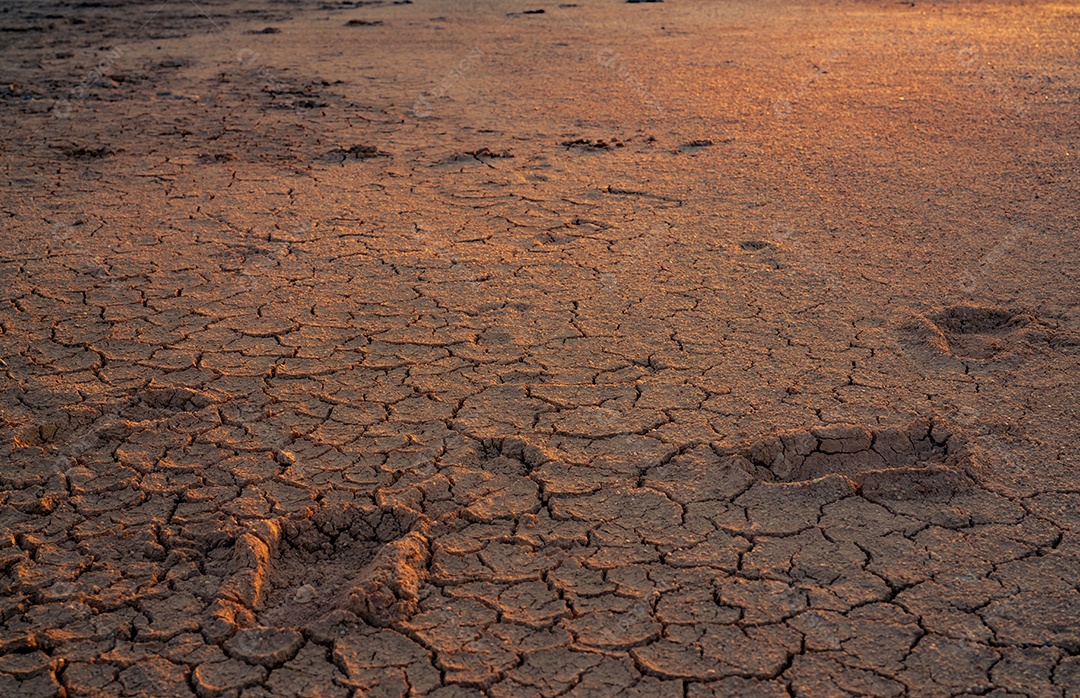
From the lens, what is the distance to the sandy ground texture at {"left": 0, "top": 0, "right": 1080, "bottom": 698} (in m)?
2.39

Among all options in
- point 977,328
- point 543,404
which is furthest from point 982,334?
point 543,404

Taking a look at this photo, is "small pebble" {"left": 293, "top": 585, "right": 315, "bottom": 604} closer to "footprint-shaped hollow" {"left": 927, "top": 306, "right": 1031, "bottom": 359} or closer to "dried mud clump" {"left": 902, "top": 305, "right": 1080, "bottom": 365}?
"dried mud clump" {"left": 902, "top": 305, "right": 1080, "bottom": 365}

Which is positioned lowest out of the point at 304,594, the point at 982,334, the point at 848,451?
the point at 304,594

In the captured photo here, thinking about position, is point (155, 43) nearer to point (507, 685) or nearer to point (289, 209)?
point (289, 209)

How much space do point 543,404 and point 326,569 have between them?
1068 millimetres

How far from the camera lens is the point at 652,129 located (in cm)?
704

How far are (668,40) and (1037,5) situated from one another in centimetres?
590

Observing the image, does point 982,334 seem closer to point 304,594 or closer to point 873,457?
point 873,457

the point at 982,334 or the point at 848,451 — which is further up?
the point at 982,334

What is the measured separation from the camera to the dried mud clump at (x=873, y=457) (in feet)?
9.73

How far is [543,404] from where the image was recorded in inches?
136

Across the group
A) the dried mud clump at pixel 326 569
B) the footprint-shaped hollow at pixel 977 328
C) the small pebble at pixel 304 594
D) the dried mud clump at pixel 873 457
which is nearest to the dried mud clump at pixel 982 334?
the footprint-shaped hollow at pixel 977 328

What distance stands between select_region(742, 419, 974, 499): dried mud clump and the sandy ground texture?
1cm

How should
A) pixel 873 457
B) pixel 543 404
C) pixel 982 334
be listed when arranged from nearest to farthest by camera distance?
pixel 873 457, pixel 543 404, pixel 982 334
